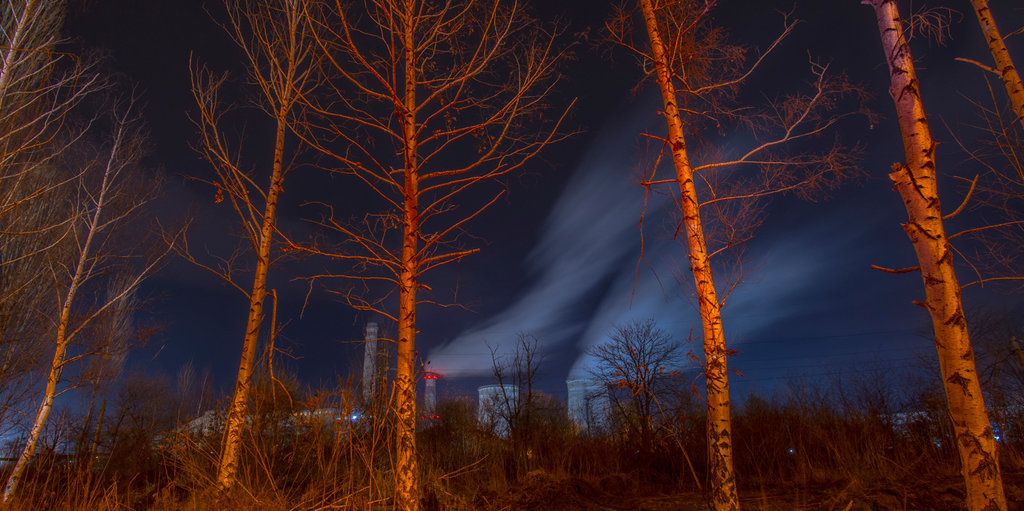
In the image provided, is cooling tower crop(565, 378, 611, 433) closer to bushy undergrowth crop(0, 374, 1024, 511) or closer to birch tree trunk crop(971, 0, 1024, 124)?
bushy undergrowth crop(0, 374, 1024, 511)

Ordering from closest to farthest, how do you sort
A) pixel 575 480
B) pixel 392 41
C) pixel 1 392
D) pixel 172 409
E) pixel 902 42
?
pixel 902 42
pixel 392 41
pixel 575 480
pixel 1 392
pixel 172 409

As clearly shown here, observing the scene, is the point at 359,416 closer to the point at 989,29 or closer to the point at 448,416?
the point at 989,29

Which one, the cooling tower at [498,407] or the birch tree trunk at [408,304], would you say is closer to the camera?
the birch tree trunk at [408,304]

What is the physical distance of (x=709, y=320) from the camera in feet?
17.2

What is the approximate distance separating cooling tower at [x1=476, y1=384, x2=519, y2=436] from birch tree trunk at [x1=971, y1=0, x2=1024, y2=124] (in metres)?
16.6

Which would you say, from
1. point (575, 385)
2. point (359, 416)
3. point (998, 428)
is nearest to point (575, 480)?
point (359, 416)

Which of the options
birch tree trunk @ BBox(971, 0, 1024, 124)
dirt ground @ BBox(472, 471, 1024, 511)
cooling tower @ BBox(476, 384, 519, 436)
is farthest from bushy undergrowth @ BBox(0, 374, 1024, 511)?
birch tree trunk @ BBox(971, 0, 1024, 124)

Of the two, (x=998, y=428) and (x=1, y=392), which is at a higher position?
(x=1, y=392)

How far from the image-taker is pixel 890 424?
13516 millimetres

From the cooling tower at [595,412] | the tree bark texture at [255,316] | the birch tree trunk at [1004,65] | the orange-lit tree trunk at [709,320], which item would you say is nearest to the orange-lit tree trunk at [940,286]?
the orange-lit tree trunk at [709,320]

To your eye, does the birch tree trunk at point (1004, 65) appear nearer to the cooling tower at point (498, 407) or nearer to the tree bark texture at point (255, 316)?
the tree bark texture at point (255, 316)

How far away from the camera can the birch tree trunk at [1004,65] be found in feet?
20.7

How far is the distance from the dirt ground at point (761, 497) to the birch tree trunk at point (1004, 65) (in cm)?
526

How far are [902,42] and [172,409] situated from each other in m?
32.4
